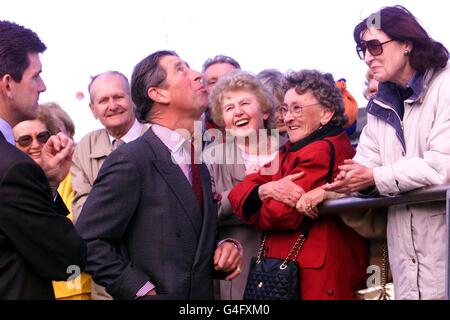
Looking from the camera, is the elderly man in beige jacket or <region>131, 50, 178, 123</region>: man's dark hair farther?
the elderly man in beige jacket

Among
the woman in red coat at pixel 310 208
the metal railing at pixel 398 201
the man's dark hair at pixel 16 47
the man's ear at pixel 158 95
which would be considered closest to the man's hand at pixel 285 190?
the woman in red coat at pixel 310 208

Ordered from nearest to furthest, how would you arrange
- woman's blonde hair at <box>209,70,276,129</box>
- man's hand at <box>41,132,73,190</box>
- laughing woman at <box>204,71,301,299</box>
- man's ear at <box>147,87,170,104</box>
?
man's hand at <box>41,132,73,190</box> < man's ear at <box>147,87,170,104</box> < laughing woman at <box>204,71,301,299</box> < woman's blonde hair at <box>209,70,276,129</box>

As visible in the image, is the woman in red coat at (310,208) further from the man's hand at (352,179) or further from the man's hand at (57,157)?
the man's hand at (57,157)

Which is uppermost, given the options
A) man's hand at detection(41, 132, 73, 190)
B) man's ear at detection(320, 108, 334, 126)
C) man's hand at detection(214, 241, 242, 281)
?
man's ear at detection(320, 108, 334, 126)

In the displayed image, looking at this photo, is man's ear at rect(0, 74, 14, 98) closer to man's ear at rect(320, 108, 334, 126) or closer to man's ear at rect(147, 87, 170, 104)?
man's ear at rect(147, 87, 170, 104)

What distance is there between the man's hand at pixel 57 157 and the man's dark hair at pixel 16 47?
0.76 m

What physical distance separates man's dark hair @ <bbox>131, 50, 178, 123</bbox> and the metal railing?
1282 mm

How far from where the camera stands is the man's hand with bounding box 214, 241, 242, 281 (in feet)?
20.0

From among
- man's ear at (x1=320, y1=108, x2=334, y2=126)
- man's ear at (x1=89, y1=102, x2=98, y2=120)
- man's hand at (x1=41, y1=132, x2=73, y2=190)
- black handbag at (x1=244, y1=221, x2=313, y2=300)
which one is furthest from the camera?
man's ear at (x1=89, y1=102, x2=98, y2=120)

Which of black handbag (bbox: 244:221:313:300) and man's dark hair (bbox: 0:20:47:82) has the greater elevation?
man's dark hair (bbox: 0:20:47:82)

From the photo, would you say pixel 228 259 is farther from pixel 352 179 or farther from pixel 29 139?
pixel 29 139

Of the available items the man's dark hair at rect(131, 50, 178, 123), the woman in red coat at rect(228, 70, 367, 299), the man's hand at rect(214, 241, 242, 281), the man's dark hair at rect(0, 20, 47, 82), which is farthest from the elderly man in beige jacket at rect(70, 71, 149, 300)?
the man's dark hair at rect(0, 20, 47, 82)

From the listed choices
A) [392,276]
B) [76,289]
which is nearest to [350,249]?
[392,276]

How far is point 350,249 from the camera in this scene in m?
6.28
